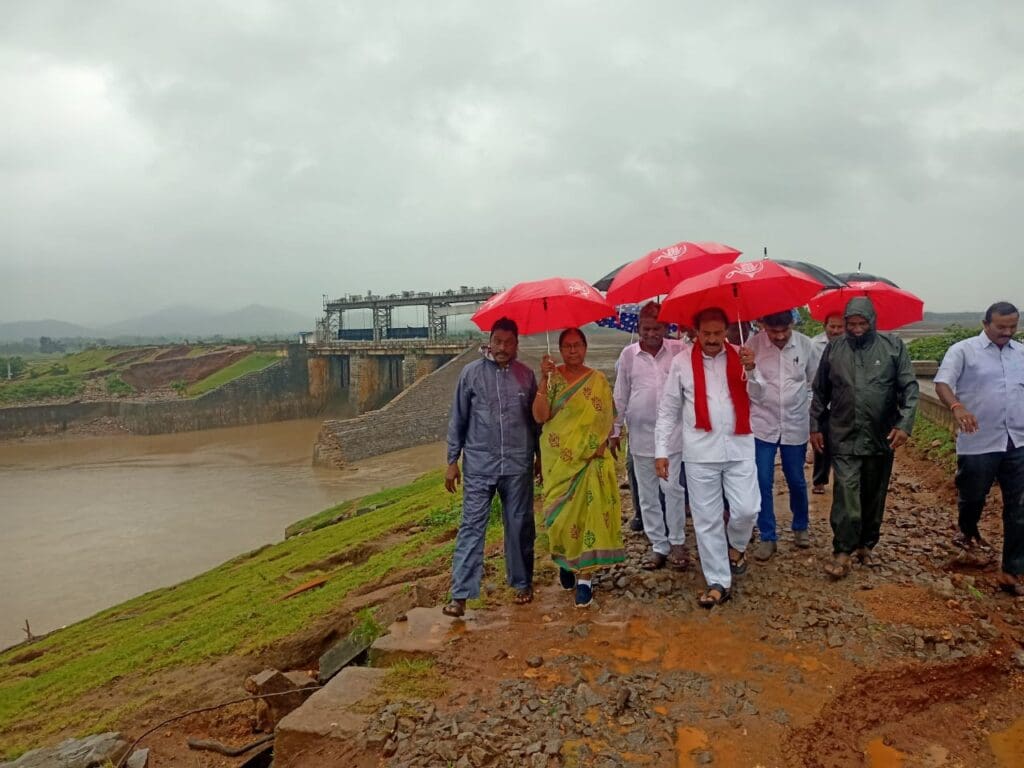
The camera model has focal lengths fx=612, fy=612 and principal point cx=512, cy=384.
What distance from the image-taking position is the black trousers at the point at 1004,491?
3.70 meters

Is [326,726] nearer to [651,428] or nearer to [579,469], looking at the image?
[579,469]

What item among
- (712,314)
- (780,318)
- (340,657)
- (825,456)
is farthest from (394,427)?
(712,314)

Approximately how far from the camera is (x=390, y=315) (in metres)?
41.5

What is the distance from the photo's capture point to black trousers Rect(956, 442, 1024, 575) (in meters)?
3.70

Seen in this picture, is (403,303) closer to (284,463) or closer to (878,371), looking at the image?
(284,463)

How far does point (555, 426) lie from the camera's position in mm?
3932

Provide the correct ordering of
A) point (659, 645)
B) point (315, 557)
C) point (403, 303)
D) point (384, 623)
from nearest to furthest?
1. point (659, 645)
2. point (384, 623)
3. point (315, 557)
4. point (403, 303)

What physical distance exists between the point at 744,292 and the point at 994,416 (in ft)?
5.72

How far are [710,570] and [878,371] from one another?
168 cm

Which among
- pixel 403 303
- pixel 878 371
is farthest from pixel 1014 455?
pixel 403 303

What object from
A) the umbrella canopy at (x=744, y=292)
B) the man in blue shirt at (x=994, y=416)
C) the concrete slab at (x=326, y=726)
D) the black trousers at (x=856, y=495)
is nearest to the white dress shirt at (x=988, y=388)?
the man in blue shirt at (x=994, y=416)

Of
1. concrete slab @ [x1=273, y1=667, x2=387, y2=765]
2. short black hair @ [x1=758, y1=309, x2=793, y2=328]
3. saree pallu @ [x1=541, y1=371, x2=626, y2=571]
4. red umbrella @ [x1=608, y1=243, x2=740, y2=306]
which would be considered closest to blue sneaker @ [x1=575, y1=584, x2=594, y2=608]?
saree pallu @ [x1=541, y1=371, x2=626, y2=571]

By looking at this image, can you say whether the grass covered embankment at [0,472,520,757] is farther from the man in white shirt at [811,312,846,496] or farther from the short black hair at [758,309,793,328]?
the man in white shirt at [811,312,846,496]

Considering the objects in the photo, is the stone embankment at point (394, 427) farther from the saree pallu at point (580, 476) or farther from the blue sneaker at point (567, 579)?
the saree pallu at point (580, 476)
